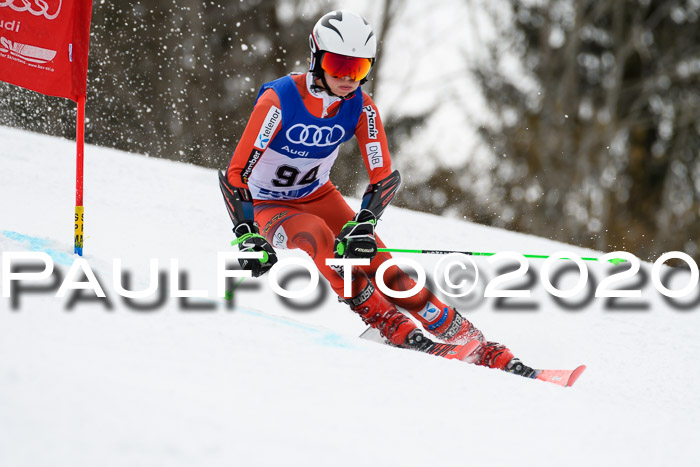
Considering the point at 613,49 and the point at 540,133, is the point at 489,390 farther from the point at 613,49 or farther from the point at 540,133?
the point at 613,49

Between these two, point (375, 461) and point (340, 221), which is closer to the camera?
point (375, 461)

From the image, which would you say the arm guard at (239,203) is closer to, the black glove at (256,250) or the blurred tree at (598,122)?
the black glove at (256,250)

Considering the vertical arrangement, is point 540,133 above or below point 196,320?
below

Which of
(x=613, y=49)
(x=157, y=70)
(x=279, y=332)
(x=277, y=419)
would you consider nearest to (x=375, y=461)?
(x=277, y=419)

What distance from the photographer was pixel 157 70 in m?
16.9

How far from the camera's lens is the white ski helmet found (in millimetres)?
3463

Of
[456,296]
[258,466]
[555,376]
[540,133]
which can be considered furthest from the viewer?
[540,133]

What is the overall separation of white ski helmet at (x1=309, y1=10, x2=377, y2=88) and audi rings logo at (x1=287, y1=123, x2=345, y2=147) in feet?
0.84

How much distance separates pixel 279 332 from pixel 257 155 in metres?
1.04

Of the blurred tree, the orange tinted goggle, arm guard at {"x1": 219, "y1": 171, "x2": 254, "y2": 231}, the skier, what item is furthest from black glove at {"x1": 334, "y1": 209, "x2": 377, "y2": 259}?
the blurred tree

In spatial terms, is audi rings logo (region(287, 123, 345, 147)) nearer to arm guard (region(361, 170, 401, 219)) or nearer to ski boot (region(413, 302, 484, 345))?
arm guard (region(361, 170, 401, 219))

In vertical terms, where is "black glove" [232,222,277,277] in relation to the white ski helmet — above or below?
below

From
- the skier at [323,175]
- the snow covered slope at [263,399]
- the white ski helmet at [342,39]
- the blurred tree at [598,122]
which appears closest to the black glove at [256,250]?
the skier at [323,175]
